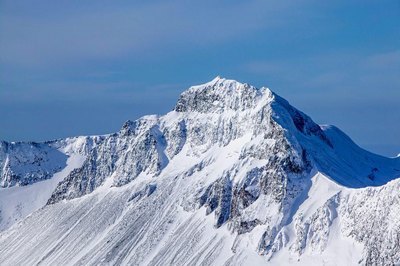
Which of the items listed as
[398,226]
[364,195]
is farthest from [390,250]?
[364,195]

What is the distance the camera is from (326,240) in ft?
656

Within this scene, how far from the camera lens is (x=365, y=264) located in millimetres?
184750

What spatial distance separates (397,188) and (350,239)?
16530 mm

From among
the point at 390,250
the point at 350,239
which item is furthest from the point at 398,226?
the point at 350,239

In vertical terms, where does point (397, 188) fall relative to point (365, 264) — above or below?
above

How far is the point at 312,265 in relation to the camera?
7790 inches

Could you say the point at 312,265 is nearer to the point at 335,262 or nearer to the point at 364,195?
the point at 335,262

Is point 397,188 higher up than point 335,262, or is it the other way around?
point 397,188

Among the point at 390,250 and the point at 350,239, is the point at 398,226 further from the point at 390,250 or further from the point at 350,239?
the point at 350,239

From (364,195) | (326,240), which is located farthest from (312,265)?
(364,195)

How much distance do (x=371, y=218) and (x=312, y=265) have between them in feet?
58.9

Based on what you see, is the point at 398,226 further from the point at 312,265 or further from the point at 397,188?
the point at 312,265

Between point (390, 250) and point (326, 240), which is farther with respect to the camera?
point (326, 240)

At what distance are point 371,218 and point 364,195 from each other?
877 centimetres
